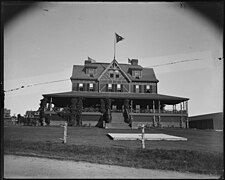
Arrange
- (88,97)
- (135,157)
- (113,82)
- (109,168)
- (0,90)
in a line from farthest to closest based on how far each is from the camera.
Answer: (113,82) → (88,97) → (135,157) → (109,168) → (0,90)

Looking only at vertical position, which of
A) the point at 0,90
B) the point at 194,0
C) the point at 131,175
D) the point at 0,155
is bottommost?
the point at 131,175

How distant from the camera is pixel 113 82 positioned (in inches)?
1082

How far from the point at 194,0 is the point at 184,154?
19.1 feet

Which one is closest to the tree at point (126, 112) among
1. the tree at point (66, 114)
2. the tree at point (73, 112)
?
the tree at point (73, 112)

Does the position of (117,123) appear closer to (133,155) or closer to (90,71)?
(90,71)

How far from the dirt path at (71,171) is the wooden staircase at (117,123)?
45.8ft

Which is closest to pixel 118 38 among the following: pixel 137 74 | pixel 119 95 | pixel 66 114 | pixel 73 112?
pixel 66 114

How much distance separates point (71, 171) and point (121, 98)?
1702 centimetres

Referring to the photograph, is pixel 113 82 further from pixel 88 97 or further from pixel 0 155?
pixel 0 155

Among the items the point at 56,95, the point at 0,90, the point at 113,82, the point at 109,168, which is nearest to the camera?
the point at 0,90

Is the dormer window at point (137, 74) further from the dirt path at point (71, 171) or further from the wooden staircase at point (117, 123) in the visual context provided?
the dirt path at point (71, 171)

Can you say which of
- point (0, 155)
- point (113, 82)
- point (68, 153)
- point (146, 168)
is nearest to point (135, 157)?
point (146, 168)

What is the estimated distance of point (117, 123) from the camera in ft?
73.6

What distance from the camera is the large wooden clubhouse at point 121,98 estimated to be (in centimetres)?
2417
